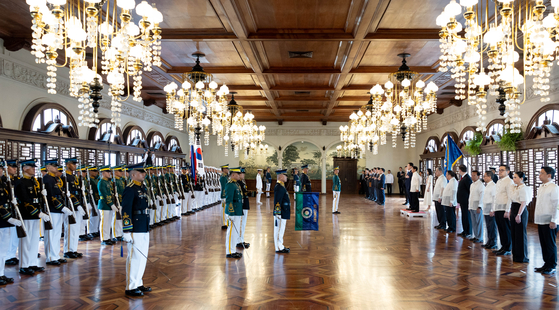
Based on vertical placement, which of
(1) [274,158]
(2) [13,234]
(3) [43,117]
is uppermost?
(3) [43,117]

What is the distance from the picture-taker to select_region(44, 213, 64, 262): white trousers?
6109 millimetres

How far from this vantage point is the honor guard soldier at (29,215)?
559 centimetres

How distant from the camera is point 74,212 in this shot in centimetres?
691

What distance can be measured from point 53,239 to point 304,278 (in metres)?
4.29

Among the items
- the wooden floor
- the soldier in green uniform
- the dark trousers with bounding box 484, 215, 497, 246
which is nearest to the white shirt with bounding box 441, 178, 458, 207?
the wooden floor

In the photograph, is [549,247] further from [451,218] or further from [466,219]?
[451,218]

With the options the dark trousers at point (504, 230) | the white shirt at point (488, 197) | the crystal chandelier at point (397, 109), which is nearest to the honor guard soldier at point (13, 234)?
the crystal chandelier at point (397, 109)

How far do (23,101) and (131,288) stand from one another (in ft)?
23.2

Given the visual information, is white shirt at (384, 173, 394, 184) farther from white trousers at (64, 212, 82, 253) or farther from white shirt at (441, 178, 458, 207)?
white trousers at (64, 212, 82, 253)

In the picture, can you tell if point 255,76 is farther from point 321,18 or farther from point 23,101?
point 23,101

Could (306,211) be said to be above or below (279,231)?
above

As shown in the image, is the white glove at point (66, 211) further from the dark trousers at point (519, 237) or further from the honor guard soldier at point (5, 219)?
the dark trousers at point (519, 237)

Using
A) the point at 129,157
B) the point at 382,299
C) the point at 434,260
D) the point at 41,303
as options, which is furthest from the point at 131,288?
the point at 129,157

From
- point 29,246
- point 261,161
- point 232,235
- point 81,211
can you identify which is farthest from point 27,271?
point 261,161
